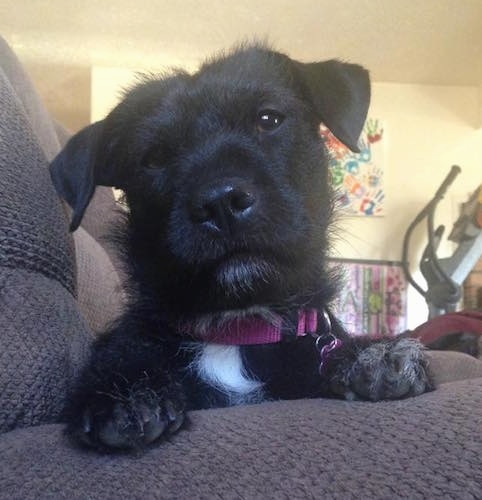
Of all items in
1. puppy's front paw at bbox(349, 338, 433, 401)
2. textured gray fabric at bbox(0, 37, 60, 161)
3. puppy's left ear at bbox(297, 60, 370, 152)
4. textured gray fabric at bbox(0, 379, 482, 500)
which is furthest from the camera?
textured gray fabric at bbox(0, 37, 60, 161)

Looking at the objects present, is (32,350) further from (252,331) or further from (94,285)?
(94,285)

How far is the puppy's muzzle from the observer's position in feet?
3.59

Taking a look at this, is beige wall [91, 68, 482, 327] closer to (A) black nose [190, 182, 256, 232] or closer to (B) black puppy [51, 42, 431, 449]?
(B) black puppy [51, 42, 431, 449]

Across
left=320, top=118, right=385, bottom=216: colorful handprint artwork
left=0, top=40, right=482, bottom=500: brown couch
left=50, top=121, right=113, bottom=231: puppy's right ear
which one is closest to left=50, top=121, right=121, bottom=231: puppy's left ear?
left=50, top=121, right=113, bottom=231: puppy's right ear

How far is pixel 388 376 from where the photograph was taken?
104 cm

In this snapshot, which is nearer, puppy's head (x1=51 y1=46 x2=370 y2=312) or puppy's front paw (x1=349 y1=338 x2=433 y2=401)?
puppy's front paw (x1=349 y1=338 x2=433 y2=401)

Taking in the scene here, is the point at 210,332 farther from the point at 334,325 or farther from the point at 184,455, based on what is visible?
the point at 184,455

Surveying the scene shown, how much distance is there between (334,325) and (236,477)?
0.85 m

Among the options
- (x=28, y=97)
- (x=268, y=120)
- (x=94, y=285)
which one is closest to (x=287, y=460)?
(x=268, y=120)

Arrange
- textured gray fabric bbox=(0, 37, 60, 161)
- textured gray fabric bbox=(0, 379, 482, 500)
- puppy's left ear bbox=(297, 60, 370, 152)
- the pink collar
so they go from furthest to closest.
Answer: textured gray fabric bbox=(0, 37, 60, 161)
puppy's left ear bbox=(297, 60, 370, 152)
the pink collar
textured gray fabric bbox=(0, 379, 482, 500)

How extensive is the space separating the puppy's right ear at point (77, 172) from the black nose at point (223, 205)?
0.37m

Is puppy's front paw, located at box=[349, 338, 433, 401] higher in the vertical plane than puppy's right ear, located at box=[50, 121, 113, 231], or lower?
lower

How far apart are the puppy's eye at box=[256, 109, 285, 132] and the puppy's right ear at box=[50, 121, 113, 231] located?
428mm

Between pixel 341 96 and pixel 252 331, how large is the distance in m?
0.62
